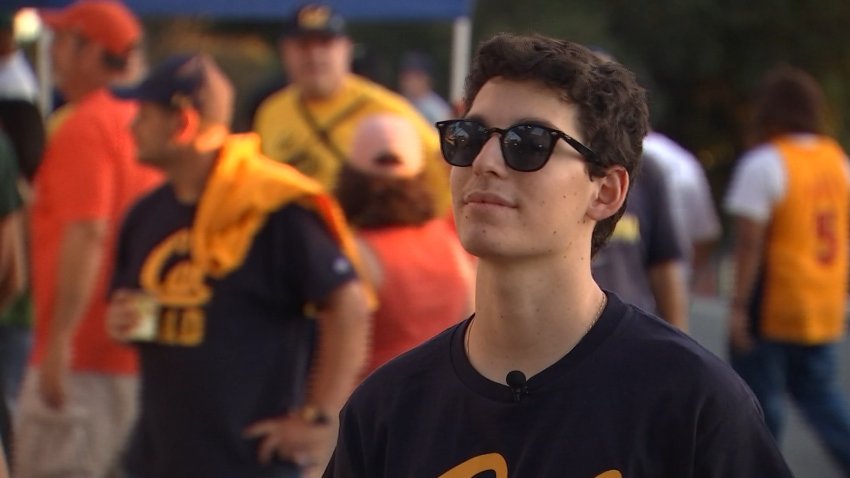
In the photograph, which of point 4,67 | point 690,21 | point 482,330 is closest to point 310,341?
point 482,330

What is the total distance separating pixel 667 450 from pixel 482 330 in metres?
0.36

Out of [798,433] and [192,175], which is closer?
[192,175]

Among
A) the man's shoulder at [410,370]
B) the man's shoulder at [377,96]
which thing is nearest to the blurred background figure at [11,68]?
the man's shoulder at [377,96]

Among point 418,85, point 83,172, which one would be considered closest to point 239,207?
point 83,172

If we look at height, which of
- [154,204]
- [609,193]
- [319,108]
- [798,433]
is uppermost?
[319,108]

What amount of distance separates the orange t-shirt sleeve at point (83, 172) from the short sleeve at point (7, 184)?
0.15 metres

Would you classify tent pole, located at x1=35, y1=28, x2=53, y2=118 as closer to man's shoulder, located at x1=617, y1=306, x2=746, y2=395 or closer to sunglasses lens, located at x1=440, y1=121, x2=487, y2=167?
sunglasses lens, located at x1=440, y1=121, x2=487, y2=167

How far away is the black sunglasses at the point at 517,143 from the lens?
7.57ft

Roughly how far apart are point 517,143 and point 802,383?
5031mm

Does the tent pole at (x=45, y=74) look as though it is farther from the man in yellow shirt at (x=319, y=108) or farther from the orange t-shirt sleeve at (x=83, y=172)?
the orange t-shirt sleeve at (x=83, y=172)

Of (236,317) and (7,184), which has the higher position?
(7,184)

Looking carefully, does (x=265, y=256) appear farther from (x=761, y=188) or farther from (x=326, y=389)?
(x=761, y=188)

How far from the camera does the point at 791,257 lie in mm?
6887

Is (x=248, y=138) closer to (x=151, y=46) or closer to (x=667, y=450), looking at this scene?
(x=667, y=450)
